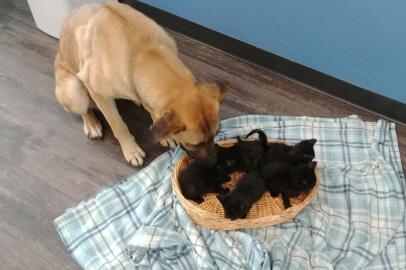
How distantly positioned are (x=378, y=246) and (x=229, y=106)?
1.39m

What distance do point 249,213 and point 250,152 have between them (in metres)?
0.34

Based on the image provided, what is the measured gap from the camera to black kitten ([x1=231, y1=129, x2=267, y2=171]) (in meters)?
2.50

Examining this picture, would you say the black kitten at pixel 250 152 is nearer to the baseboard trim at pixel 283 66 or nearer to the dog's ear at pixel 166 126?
the dog's ear at pixel 166 126

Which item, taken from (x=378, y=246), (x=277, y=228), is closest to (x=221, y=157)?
(x=277, y=228)

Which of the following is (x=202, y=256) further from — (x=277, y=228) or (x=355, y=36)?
(x=355, y=36)

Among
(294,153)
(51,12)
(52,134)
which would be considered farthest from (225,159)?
(51,12)

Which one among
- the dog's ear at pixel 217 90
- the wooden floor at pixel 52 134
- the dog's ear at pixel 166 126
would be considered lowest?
the wooden floor at pixel 52 134

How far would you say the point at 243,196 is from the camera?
92.0 inches

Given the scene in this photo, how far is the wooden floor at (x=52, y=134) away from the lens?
268cm

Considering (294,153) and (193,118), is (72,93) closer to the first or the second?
(193,118)

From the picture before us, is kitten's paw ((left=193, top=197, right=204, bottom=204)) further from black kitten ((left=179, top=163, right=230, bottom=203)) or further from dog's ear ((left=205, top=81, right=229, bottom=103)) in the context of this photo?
dog's ear ((left=205, top=81, right=229, bottom=103))

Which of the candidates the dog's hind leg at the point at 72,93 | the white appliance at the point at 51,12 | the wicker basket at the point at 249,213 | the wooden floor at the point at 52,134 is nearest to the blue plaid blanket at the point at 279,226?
the wicker basket at the point at 249,213

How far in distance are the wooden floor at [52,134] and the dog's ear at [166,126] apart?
0.94m

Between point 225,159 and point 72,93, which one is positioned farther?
point 72,93
